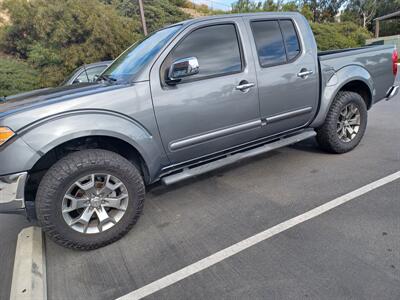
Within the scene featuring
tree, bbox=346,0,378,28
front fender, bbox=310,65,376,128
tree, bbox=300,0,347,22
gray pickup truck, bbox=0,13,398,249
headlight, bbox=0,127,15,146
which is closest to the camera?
headlight, bbox=0,127,15,146

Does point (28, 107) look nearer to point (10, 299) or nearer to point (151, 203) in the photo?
point (10, 299)

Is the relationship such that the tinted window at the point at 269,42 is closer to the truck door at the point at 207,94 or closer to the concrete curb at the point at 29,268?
the truck door at the point at 207,94

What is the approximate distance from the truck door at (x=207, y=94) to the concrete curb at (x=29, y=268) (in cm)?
145

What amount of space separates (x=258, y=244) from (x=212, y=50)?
6.37 feet

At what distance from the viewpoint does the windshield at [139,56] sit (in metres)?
2.92

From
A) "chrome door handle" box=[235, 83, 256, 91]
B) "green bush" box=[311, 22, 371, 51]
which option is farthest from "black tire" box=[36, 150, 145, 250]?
"green bush" box=[311, 22, 371, 51]

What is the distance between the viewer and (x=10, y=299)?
212 cm

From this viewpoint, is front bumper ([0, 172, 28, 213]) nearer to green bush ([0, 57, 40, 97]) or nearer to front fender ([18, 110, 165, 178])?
front fender ([18, 110, 165, 178])

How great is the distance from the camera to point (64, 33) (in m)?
14.5

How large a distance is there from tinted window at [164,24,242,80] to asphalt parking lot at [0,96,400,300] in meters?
1.38

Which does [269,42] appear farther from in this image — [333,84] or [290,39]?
[333,84]

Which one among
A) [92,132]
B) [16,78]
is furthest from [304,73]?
[16,78]

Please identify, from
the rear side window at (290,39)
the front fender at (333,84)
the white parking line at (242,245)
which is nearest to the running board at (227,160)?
the front fender at (333,84)

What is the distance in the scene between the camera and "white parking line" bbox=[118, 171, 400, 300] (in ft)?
7.04
